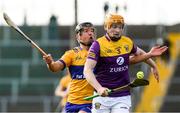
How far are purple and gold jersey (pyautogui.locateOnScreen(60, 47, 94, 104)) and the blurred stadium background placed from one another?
12928 millimetres

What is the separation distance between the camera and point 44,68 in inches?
986

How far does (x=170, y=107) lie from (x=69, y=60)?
1405 cm

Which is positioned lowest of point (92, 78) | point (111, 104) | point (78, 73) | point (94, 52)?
point (111, 104)

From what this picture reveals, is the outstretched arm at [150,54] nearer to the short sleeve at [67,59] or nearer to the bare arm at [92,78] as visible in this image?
the bare arm at [92,78]

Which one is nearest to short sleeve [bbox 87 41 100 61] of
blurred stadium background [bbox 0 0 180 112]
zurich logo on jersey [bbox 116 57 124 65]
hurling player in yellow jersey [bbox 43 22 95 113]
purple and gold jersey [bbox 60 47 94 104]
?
zurich logo on jersey [bbox 116 57 124 65]

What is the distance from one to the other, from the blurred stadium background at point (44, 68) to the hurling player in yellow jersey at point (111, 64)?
13.8 metres

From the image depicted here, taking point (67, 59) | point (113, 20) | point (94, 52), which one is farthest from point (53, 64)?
point (113, 20)

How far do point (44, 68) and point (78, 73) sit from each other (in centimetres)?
1441

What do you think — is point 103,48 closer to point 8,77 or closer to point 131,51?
point 131,51

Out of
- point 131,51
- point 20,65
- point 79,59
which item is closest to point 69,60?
point 79,59

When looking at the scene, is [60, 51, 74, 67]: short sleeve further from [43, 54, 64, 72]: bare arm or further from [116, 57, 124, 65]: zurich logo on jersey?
[116, 57, 124, 65]: zurich logo on jersey

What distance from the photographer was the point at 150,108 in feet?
77.7

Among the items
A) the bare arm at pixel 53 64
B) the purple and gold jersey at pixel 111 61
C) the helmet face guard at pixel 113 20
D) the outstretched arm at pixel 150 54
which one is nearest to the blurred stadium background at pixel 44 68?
the bare arm at pixel 53 64

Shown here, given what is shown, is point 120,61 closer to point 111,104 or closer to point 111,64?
point 111,64
